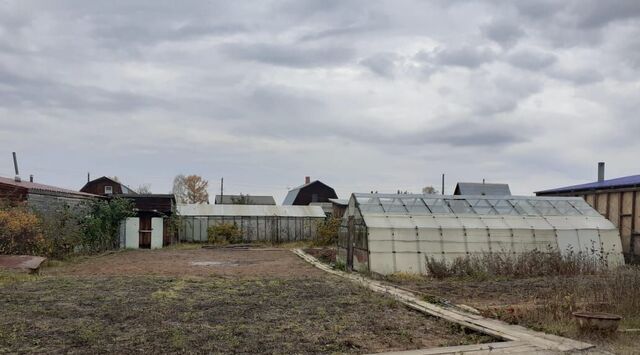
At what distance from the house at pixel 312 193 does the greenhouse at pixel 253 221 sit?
2363cm

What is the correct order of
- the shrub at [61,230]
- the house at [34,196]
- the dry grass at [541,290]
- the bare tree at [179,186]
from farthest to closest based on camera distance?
the bare tree at [179,186] < the house at [34,196] < the shrub at [61,230] < the dry grass at [541,290]

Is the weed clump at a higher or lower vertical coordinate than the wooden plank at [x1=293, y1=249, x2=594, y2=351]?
lower

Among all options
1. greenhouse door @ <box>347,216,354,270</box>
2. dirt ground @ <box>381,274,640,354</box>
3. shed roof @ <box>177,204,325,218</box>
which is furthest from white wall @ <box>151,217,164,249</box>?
dirt ground @ <box>381,274,640,354</box>

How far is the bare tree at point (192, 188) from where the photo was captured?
7756cm

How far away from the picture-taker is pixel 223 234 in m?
37.0

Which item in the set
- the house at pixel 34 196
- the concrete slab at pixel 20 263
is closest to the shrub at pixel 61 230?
the house at pixel 34 196

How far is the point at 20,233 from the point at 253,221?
2061cm

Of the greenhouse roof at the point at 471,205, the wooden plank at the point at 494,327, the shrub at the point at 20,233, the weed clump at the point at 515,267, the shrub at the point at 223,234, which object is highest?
the greenhouse roof at the point at 471,205

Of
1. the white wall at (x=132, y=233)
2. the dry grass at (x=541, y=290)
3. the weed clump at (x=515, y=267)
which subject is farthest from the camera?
the white wall at (x=132, y=233)

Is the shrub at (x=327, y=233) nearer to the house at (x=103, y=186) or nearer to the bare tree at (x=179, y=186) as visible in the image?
the house at (x=103, y=186)

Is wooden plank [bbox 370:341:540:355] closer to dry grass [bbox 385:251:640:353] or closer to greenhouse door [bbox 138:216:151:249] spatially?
dry grass [bbox 385:251:640:353]

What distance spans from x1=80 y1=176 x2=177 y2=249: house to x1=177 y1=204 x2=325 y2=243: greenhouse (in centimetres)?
154

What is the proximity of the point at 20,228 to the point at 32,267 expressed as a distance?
14.3 ft

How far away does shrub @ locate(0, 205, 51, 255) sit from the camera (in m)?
18.1
